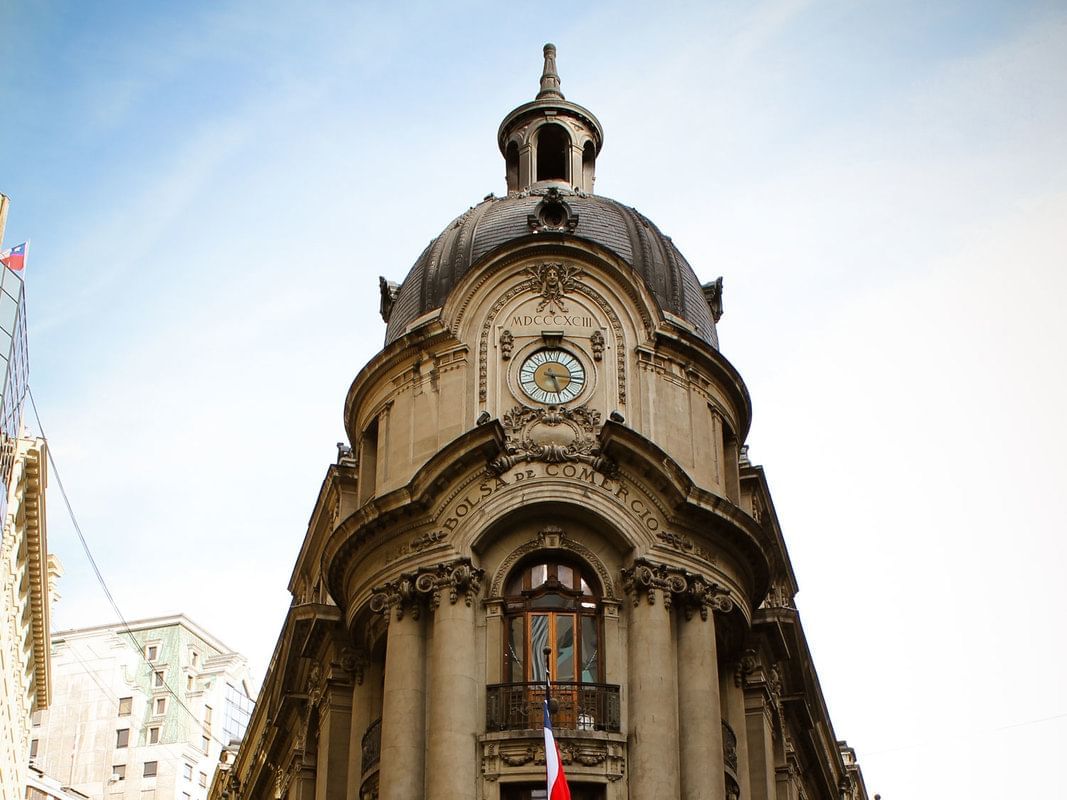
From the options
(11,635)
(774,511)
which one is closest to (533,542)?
(774,511)

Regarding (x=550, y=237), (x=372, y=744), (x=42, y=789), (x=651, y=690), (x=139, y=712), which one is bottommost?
(x=372, y=744)

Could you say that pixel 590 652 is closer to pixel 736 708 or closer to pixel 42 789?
pixel 736 708

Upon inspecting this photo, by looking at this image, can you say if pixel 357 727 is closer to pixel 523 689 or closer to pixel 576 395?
pixel 523 689

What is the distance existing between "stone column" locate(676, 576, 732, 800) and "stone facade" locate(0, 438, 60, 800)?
3664 cm

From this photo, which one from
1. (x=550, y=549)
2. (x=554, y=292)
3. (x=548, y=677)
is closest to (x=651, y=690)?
(x=548, y=677)

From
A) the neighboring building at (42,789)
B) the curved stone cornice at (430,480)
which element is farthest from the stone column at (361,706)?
the neighboring building at (42,789)

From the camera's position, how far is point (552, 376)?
3728 centimetres

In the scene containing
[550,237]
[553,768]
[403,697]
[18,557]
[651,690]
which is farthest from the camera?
[18,557]

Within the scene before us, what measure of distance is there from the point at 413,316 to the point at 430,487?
6776mm

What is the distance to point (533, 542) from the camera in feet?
116

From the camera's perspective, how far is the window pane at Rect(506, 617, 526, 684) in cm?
3400

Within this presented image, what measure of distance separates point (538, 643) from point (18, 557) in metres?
44.5

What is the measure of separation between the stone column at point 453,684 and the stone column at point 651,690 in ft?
10.5

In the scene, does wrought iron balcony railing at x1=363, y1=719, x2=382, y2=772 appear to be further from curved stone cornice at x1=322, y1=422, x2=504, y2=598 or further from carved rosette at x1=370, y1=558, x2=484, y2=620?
curved stone cornice at x1=322, y1=422, x2=504, y2=598
